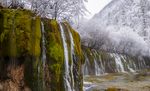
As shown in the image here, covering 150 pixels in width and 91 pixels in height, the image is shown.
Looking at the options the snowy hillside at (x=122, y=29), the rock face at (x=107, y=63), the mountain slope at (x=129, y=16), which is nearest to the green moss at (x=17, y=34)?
the rock face at (x=107, y=63)

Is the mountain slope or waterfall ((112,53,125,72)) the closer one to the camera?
waterfall ((112,53,125,72))

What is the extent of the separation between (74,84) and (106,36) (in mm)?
41960

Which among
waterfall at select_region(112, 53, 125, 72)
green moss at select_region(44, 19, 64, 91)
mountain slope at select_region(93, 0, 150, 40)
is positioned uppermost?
mountain slope at select_region(93, 0, 150, 40)

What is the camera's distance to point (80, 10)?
139ft

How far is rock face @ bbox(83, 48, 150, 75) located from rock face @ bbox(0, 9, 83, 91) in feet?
69.9

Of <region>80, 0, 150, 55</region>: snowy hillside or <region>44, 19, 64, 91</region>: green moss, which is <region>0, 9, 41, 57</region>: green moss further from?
<region>80, 0, 150, 55</region>: snowy hillside

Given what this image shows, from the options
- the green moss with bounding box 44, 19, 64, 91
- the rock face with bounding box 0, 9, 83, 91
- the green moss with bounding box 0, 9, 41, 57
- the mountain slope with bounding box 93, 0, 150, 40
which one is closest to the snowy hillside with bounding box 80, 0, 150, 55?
the mountain slope with bounding box 93, 0, 150, 40

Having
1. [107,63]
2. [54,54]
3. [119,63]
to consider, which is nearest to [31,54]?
[54,54]

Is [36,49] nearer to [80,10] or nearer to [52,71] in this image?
[52,71]

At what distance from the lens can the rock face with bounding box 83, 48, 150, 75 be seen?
3659 centimetres

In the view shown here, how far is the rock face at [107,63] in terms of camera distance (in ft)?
120

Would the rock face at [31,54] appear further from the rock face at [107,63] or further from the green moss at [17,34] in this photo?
the rock face at [107,63]

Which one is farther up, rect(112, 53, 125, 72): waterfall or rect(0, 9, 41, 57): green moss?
rect(0, 9, 41, 57): green moss

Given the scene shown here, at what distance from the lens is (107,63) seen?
1642 inches
